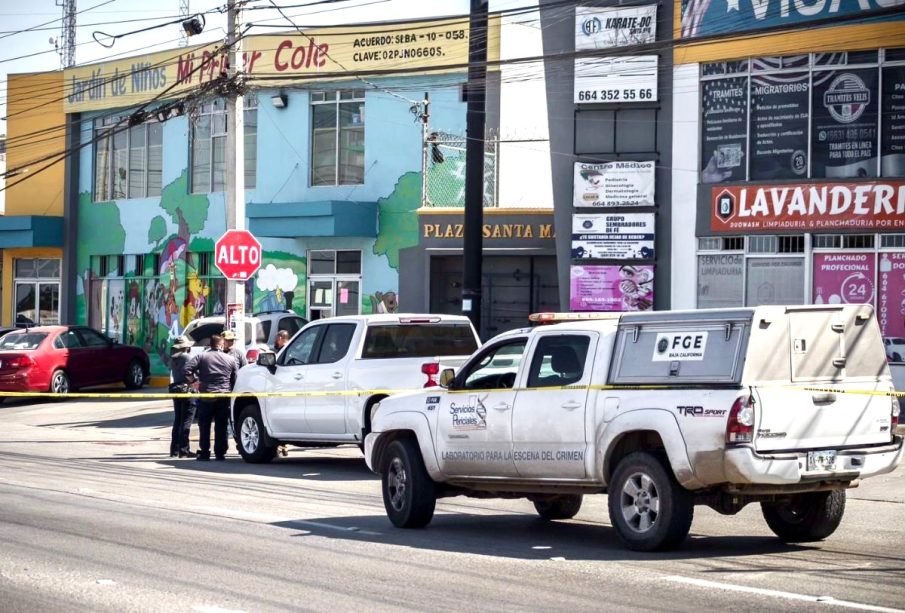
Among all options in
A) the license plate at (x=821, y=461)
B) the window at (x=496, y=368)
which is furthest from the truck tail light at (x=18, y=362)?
the license plate at (x=821, y=461)

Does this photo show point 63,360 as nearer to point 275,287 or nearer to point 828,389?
point 275,287

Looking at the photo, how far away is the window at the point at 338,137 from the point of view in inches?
1249

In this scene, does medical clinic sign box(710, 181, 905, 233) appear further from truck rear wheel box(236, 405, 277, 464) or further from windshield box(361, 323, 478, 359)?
truck rear wheel box(236, 405, 277, 464)

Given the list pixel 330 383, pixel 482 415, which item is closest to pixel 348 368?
pixel 330 383

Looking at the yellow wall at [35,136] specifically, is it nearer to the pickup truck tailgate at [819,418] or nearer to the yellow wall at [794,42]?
the yellow wall at [794,42]

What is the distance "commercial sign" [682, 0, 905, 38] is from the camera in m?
23.3

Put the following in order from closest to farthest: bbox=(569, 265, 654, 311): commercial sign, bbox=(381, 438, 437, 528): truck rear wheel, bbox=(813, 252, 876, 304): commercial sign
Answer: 1. bbox=(381, 438, 437, 528): truck rear wheel
2. bbox=(813, 252, 876, 304): commercial sign
3. bbox=(569, 265, 654, 311): commercial sign

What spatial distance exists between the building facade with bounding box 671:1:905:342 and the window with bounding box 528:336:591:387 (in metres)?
13.5

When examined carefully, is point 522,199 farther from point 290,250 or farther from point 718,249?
point 290,250

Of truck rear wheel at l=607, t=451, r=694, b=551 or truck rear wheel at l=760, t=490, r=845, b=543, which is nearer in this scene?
truck rear wheel at l=607, t=451, r=694, b=551

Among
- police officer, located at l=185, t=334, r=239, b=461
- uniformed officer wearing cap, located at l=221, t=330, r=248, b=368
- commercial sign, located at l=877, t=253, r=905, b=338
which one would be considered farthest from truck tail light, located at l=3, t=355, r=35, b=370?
commercial sign, located at l=877, t=253, r=905, b=338

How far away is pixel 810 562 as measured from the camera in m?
9.86

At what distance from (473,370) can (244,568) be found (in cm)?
321

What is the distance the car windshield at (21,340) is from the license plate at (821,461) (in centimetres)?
2320
